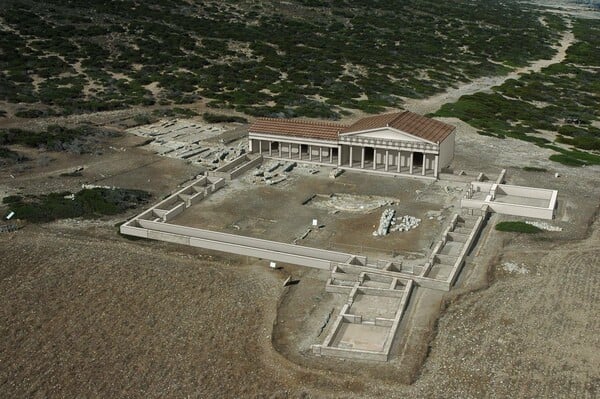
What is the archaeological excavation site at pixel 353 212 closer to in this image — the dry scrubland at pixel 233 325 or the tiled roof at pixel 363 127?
the tiled roof at pixel 363 127

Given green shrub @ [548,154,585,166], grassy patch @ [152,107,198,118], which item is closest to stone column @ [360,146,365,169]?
green shrub @ [548,154,585,166]

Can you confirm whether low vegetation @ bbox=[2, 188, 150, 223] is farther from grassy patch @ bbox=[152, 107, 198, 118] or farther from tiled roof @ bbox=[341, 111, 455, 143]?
grassy patch @ bbox=[152, 107, 198, 118]

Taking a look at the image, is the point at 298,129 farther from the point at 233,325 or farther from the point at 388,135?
the point at 233,325

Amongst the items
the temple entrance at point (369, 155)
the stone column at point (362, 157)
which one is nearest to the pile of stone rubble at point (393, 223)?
the stone column at point (362, 157)

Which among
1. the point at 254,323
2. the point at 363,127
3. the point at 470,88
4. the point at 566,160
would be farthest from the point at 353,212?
the point at 470,88

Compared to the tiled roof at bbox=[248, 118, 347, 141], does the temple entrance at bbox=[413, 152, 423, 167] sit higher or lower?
lower

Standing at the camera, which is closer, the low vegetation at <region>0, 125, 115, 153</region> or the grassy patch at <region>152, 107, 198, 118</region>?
the low vegetation at <region>0, 125, 115, 153</region>

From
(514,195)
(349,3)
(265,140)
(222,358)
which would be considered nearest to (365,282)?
(222,358)
